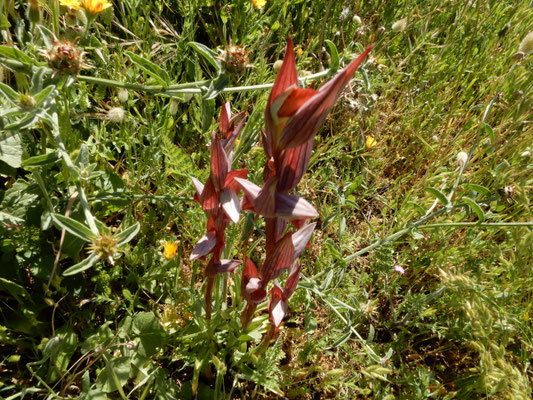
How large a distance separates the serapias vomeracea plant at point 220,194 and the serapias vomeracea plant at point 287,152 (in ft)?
0.20

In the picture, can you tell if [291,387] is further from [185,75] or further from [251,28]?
[251,28]

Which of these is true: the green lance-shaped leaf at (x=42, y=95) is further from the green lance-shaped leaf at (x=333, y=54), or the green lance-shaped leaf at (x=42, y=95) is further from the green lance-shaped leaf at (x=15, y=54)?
the green lance-shaped leaf at (x=333, y=54)

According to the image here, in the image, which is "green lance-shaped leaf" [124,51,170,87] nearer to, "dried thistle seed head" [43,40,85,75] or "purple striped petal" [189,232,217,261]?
"dried thistle seed head" [43,40,85,75]

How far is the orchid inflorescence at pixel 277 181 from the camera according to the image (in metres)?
0.70

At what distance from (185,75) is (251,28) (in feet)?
1.55

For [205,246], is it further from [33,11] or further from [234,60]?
[33,11]

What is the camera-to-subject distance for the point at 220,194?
3.26 ft

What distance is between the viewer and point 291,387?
1704mm

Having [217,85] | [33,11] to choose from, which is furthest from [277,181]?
[33,11]

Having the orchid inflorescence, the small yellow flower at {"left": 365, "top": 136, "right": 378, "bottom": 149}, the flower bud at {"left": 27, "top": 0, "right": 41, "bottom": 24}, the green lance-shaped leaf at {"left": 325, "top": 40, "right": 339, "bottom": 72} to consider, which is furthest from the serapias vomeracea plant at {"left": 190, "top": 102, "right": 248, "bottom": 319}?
the small yellow flower at {"left": 365, "top": 136, "right": 378, "bottom": 149}

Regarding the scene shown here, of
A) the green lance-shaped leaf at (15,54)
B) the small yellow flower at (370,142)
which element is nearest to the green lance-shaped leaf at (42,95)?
the green lance-shaped leaf at (15,54)

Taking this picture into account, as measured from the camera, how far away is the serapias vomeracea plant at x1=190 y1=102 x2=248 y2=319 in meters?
0.94

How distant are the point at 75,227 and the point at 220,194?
0.45 meters

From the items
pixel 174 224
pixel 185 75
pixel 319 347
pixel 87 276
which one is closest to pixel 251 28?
pixel 185 75
